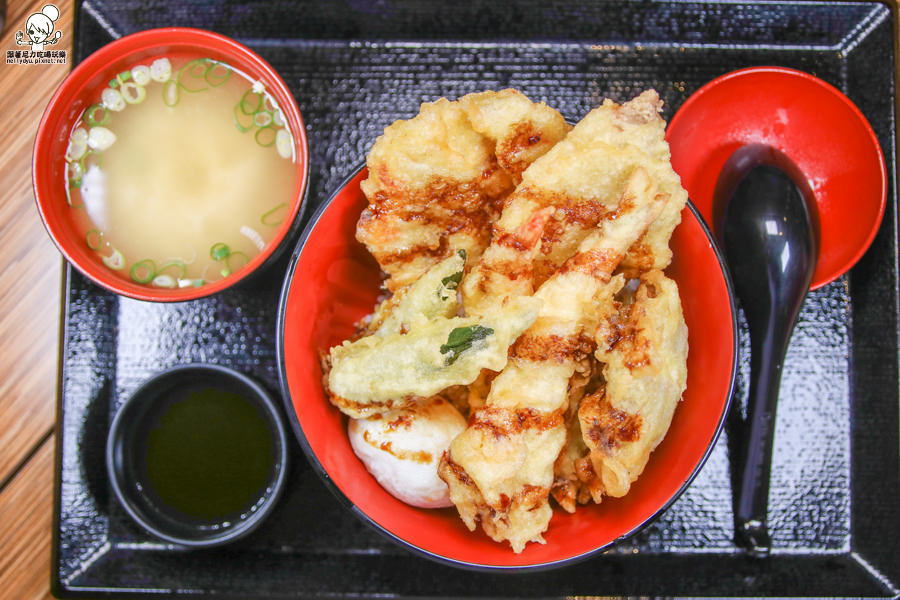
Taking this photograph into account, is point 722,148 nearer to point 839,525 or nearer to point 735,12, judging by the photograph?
point 735,12

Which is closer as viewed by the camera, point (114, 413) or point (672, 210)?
point (672, 210)

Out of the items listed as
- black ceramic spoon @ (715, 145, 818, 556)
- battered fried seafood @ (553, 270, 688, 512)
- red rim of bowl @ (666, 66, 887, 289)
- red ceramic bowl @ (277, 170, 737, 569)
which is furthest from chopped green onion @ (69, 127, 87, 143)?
black ceramic spoon @ (715, 145, 818, 556)

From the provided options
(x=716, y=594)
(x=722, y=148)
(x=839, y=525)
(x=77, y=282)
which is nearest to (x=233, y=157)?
(x=77, y=282)

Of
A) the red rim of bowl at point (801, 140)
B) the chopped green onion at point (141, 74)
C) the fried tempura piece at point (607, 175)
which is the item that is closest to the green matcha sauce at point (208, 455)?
the chopped green onion at point (141, 74)

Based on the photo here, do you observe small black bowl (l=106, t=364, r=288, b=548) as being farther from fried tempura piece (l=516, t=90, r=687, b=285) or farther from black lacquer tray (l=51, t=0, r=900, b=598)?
fried tempura piece (l=516, t=90, r=687, b=285)

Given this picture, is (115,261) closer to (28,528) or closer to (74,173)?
(74,173)

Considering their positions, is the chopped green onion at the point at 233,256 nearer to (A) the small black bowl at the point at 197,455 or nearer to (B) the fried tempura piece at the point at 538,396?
(A) the small black bowl at the point at 197,455

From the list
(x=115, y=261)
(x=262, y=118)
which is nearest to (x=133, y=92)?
(x=262, y=118)
